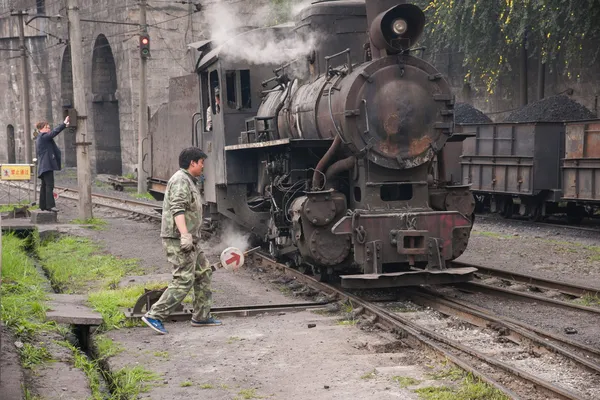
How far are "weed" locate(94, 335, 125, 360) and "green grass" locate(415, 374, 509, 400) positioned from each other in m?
2.49

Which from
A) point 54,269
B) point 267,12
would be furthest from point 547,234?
point 267,12

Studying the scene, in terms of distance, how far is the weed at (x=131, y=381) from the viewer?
5.28 meters

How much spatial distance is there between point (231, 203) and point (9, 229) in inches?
161

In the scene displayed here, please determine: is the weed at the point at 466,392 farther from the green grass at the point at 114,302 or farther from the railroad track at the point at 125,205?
the railroad track at the point at 125,205

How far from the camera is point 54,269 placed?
10.5m

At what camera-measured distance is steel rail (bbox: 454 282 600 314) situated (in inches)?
297

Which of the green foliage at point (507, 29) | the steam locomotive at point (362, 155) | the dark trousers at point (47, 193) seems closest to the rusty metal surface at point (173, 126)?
the dark trousers at point (47, 193)

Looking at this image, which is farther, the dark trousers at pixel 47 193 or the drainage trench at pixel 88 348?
the dark trousers at pixel 47 193

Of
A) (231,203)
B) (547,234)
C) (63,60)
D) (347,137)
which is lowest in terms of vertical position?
(547,234)

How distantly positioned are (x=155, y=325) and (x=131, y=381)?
150cm

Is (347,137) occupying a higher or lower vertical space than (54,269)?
higher

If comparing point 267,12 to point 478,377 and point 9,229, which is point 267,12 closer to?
Result: point 9,229

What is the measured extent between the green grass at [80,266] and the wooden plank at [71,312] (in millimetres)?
1150

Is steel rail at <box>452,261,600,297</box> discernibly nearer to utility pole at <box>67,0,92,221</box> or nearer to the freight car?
the freight car
